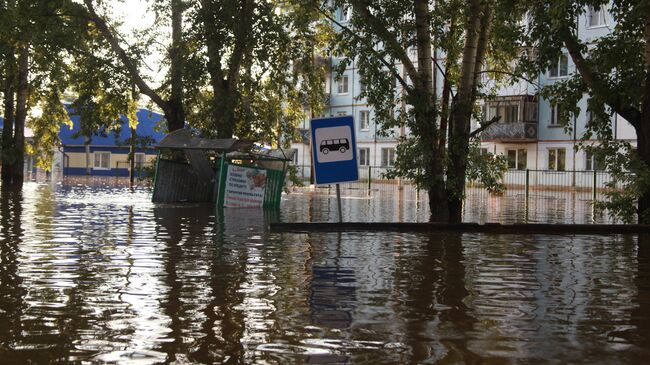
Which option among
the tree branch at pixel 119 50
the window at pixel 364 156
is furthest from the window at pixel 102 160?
the tree branch at pixel 119 50

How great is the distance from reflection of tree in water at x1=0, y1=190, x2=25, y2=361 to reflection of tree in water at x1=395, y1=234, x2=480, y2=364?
2.64 m

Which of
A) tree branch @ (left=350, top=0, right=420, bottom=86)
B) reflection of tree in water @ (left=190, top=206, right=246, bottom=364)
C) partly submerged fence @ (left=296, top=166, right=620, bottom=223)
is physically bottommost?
reflection of tree in water @ (left=190, top=206, right=246, bottom=364)

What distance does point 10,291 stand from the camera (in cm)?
930

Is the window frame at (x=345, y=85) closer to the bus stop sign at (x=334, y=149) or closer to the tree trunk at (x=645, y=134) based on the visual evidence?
the tree trunk at (x=645, y=134)

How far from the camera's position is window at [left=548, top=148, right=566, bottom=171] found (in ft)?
215

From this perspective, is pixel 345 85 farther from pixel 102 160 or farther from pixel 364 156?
pixel 102 160

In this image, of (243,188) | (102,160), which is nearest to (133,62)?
(243,188)

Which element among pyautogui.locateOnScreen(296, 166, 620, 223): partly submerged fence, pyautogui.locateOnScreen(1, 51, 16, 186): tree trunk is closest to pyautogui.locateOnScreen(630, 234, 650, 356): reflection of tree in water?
pyautogui.locateOnScreen(296, 166, 620, 223): partly submerged fence

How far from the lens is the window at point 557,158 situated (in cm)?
6550

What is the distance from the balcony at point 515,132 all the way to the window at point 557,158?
1.44 m

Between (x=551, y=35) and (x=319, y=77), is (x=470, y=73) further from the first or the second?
(x=319, y=77)

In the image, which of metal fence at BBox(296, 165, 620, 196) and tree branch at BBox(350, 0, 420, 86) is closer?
tree branch at BBox(350, 0, 420, 86)

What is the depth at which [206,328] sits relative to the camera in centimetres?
743

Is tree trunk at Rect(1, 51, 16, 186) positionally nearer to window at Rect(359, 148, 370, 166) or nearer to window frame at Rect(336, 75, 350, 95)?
window at Rect(359, 148, 370, 166)
